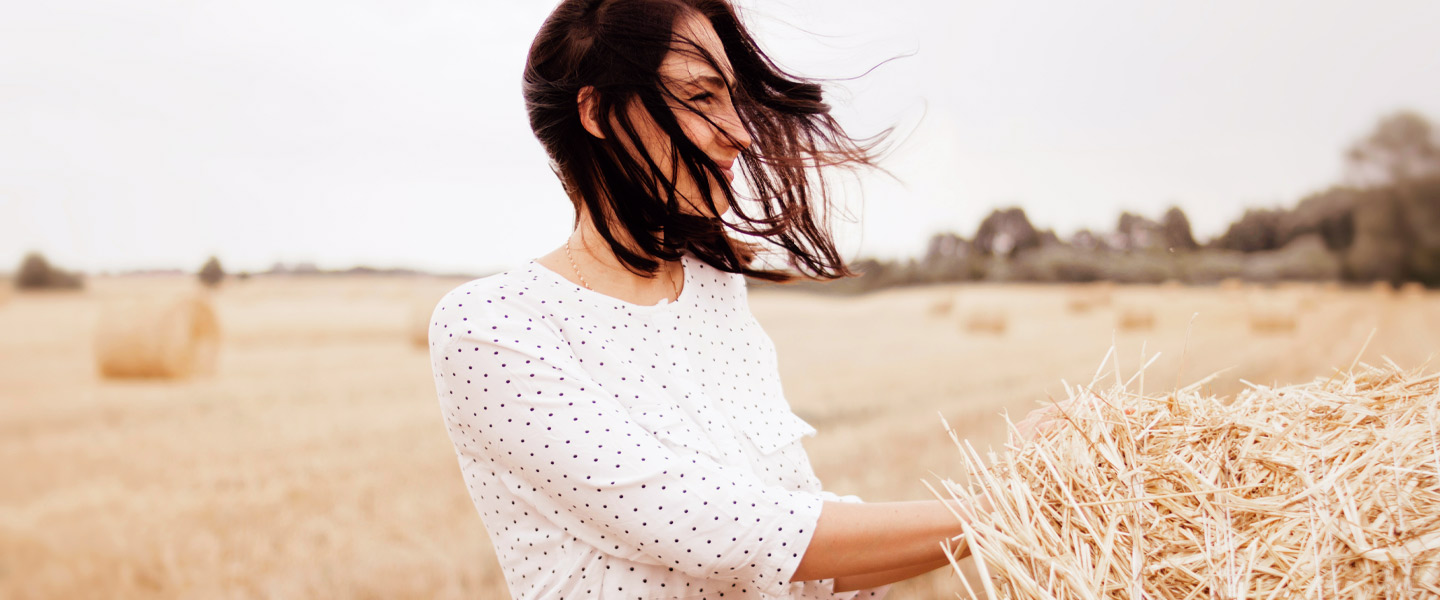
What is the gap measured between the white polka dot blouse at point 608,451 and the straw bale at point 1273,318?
34.2ft

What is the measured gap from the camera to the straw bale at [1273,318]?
966cm

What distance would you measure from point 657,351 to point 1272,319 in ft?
35.4

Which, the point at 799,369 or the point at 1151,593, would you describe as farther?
the point at 799,369

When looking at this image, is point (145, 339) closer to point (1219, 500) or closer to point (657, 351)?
point (657, 351)

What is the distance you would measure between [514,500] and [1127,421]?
0.82 metres

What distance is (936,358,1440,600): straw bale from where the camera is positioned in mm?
840

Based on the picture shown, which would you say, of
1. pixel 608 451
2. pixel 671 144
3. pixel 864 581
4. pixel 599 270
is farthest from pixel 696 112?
pixel 864 581

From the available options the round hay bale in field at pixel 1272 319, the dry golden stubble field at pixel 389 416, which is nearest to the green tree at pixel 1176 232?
the dry golden stubble field at pixel 389 416

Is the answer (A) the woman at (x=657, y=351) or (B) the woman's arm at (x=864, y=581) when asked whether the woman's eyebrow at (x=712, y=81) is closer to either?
(A) the woman at (x=657, y=351)

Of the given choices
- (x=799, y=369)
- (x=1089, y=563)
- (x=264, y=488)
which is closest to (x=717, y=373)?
(x=1089, y=563)

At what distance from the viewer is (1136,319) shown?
34.8ft

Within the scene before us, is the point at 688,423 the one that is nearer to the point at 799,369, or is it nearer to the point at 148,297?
the point at 148,297

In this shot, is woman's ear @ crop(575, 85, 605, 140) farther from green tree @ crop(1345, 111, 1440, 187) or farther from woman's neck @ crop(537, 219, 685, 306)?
green tree @ crop(1345, 111, 1440, 187)

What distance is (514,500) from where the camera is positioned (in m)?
1.12
